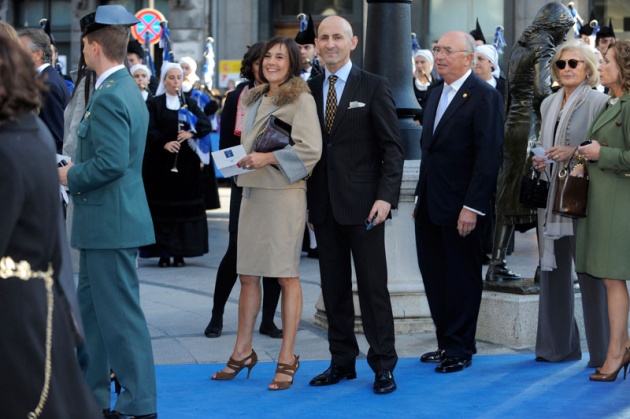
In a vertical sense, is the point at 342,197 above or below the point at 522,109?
below

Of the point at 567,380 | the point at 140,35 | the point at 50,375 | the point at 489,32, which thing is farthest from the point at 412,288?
the point at 489,32

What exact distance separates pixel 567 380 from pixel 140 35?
567 inches

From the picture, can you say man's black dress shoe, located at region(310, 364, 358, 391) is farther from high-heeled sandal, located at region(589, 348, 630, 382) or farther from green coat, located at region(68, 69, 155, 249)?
green coat, located at region(68, 69, 155, 249)

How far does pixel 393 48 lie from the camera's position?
8742mm

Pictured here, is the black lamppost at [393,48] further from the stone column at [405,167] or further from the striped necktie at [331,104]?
the striped necktie at [331,104]

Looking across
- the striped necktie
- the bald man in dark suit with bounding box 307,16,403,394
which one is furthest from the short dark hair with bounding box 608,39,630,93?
the striped necktie

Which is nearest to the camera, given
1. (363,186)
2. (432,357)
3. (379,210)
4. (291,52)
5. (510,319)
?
(379,210)

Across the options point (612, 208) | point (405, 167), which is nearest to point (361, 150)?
point (612, 208)

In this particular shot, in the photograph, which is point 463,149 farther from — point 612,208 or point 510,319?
point 510,319

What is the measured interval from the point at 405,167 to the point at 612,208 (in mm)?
1821

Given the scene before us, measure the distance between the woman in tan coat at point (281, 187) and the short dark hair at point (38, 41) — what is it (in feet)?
5.34

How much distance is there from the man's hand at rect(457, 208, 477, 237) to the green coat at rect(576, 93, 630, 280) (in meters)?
0.66

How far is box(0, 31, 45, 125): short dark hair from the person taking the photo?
349 cm

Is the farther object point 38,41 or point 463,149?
point 38,41
